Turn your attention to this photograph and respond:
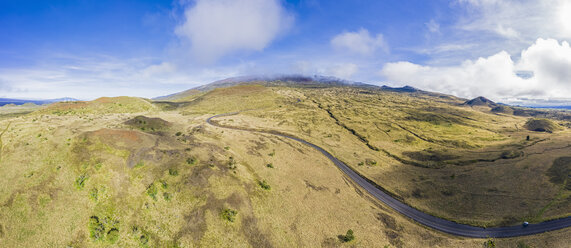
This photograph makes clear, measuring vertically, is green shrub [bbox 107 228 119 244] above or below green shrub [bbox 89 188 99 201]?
below

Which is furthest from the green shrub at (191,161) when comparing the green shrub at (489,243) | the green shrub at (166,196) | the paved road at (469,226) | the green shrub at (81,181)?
the green shrub at (489,243)

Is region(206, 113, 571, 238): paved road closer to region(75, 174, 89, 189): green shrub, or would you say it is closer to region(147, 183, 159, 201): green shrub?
region(147, 183, 159, 201): green shrub

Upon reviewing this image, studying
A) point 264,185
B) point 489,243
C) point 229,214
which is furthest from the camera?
point 264,185

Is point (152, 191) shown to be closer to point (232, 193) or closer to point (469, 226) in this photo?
point (232, 193)

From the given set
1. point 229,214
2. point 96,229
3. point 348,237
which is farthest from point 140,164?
point 348,237

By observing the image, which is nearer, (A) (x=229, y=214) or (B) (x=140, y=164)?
(A) (x=229, y=214)

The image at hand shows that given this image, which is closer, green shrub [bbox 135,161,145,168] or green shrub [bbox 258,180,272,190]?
green shrub [bbox 135,161,145,168]

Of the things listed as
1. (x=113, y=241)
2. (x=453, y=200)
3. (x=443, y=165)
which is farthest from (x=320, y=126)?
(x=113, y=241)

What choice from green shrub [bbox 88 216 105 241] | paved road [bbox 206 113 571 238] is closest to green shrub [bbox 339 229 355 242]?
paved road [bbox 206 113 571 238]

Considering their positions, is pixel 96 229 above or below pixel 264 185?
above
